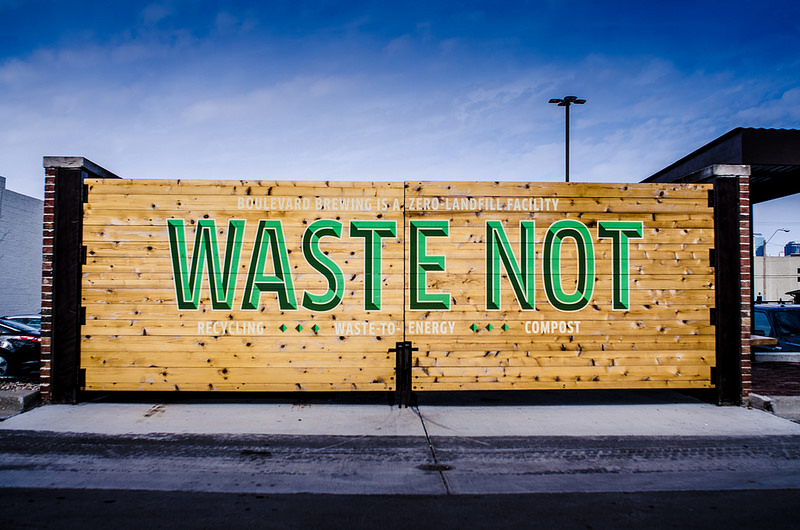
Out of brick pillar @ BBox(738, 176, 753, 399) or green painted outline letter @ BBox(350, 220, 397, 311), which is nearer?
green painted outline letter @ BBox(350, 220, 397, 311)

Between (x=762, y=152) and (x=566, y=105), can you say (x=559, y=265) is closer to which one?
(x=762, y=152)

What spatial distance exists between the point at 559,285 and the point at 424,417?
2.70 m

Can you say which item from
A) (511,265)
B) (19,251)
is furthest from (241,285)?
(19,251)

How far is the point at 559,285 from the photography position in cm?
711

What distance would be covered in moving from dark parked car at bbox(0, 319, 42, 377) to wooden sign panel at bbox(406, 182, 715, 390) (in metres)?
7.64

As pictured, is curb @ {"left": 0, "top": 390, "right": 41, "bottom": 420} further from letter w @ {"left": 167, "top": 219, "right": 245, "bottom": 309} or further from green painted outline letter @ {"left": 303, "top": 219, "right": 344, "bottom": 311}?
green painted outline letter @ {"left": 303, "top": 219, "right": 344, "bottom": 311}

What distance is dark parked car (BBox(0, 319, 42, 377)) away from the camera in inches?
365

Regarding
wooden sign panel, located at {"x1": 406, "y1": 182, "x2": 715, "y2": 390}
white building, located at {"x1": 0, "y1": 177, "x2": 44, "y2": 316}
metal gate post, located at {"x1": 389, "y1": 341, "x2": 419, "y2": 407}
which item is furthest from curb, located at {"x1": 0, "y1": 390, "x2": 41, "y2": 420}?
white building, located at {"x1": 0, "y1": 177, "x2": 44, "y2": 316}

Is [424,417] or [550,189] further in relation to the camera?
[550,189]

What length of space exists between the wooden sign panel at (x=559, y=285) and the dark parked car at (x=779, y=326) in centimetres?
405

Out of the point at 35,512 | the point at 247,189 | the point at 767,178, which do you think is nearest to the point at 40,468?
the point at 35,512

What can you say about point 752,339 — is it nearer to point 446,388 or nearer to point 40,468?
point 446,388

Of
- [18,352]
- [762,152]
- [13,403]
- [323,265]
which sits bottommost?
[13,403]

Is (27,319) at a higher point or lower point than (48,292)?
lower
